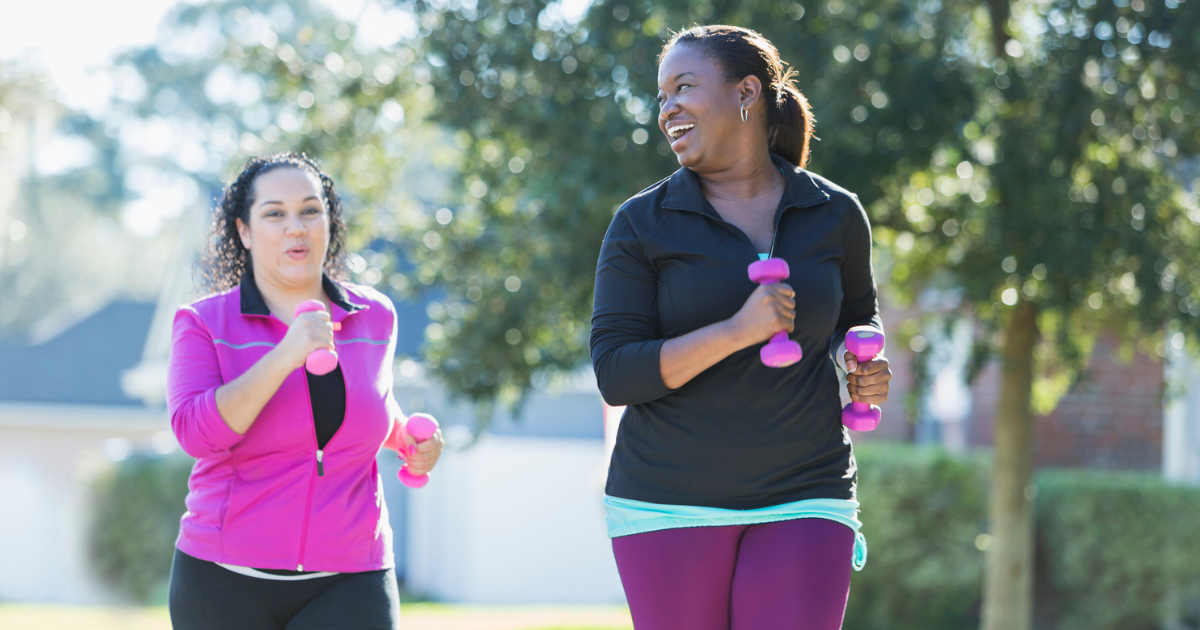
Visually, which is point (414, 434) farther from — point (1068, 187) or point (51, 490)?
point (51, 490)

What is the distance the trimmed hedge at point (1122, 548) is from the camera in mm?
10180

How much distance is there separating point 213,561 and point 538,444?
49.4ft

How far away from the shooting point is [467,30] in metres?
7.85

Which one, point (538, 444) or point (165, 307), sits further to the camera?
point (165, 307)

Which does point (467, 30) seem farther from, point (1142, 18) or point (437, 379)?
point (1142, 18)

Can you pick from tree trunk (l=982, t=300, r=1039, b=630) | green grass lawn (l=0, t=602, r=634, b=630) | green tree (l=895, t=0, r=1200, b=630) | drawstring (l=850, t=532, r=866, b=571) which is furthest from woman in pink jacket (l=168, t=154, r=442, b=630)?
green grass lawn (l=0, t=602, r=634, b=630)

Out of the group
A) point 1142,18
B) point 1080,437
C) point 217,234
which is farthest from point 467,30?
point 1080,437

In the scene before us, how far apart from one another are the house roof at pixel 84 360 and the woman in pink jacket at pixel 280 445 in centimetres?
2132

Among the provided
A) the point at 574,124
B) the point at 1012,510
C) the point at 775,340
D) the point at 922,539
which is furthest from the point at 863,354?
the point at 922,539

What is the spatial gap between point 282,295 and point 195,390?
0.40m

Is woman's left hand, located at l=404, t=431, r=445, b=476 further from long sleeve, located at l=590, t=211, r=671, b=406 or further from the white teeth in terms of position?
the white teeth

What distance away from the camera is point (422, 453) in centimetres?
343

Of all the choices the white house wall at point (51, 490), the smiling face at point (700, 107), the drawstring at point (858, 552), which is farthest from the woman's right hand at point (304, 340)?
the white house wall at point (51, 490)

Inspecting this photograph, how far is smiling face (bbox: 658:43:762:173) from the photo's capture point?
2867mm
